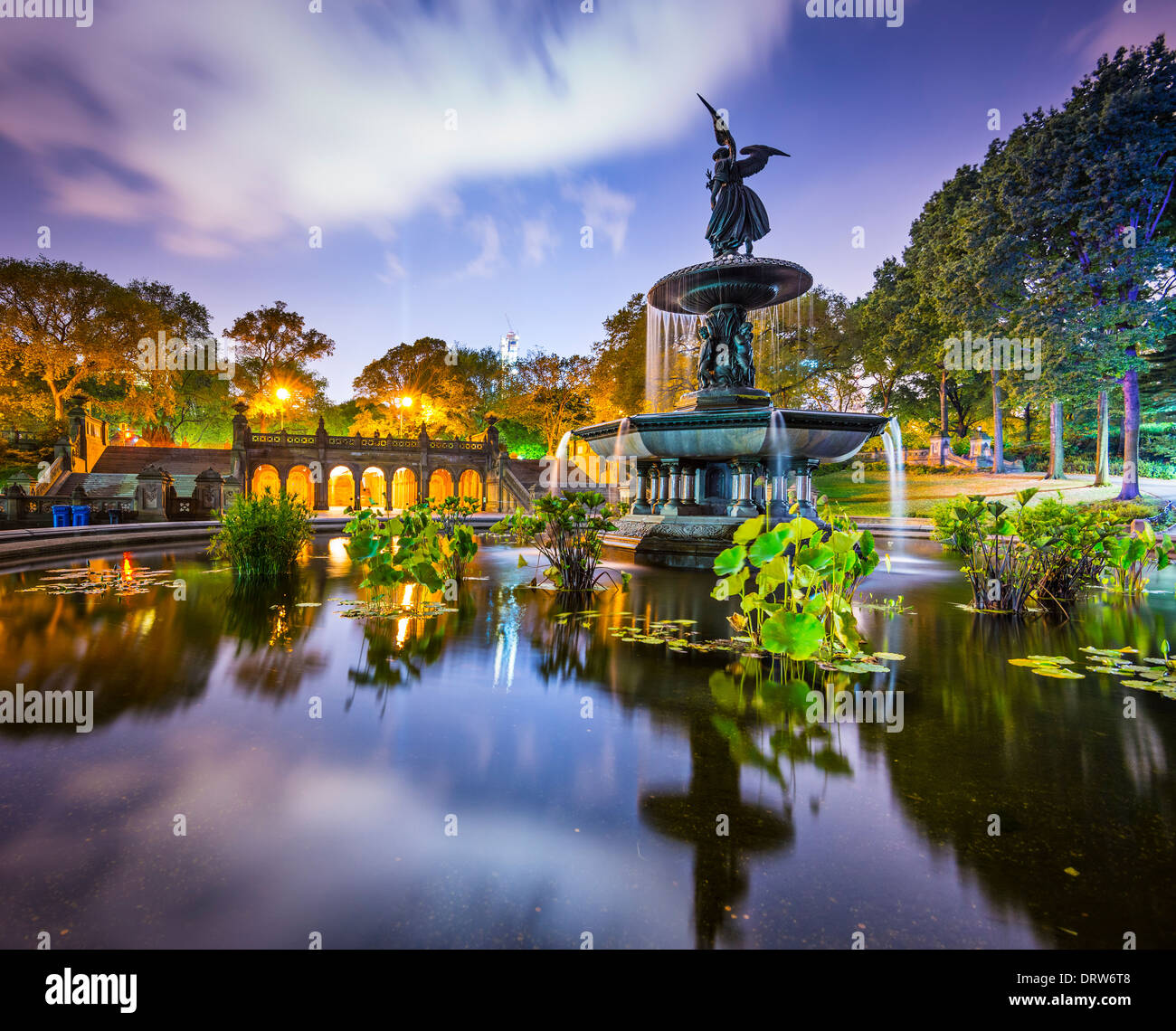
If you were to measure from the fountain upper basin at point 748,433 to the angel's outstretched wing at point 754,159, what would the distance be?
5.44 meters

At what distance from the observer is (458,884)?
1.65 metres

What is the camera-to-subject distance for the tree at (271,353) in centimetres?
4153

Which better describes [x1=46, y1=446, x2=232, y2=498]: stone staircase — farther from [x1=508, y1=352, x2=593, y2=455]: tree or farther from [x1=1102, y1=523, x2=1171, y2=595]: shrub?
[x1=1102, y1=523, x2=1171, y2=595]: shrub

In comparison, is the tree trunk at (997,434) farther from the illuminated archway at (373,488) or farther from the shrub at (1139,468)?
Answer: the illuminated archway at (373,488)

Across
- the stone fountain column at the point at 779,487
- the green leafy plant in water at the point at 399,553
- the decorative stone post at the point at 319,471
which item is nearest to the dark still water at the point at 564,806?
the green leafy plant in water at the point at 399,553

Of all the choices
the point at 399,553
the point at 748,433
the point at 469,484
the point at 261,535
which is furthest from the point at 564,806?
the point at 469,484

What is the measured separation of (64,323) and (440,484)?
2293 centimetres

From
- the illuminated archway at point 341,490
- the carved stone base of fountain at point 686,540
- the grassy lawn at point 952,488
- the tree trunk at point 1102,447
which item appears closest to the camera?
the carved stone base of fountain at point 686,540

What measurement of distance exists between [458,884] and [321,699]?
1.88m

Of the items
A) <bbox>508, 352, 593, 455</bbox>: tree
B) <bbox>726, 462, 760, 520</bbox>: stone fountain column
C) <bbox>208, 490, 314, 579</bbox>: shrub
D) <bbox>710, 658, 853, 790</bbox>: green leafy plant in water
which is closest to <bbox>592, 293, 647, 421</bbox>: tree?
<bbox>508, 352, 593, 455</bbox>: tree

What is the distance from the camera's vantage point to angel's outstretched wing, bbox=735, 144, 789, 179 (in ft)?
35.9

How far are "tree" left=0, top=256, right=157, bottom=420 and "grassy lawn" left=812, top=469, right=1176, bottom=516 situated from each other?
40.7 meters
